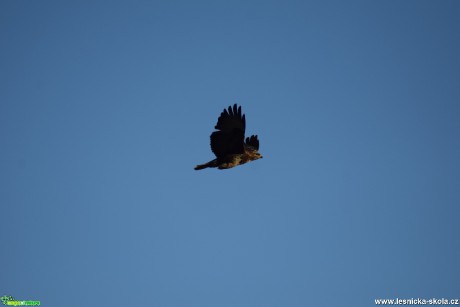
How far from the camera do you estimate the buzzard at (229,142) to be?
22906 mm

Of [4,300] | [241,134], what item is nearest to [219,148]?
[241,134]

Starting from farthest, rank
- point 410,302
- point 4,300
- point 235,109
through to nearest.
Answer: point 4,300
point 410,302
point 235,109

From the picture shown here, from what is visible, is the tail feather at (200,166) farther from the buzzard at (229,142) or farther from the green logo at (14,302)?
the green logo at (14,302)

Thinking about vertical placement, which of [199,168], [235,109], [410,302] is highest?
[235,109]

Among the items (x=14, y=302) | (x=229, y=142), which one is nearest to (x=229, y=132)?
(x=229, y=142)

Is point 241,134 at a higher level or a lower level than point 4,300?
higher

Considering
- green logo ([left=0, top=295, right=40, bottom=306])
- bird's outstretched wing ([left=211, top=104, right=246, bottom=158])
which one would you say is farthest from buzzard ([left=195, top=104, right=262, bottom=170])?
green logo ([left=0, top=295, right=40, bottom=306])

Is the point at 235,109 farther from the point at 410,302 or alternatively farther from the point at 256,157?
the point at 410,302

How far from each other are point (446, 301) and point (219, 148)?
37.8ft

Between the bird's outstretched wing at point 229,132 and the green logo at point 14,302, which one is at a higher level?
the bird's outstretched wing at point 229,132

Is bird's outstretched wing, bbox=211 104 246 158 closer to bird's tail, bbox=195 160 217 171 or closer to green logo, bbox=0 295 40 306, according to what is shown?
bird's tail, bbox=195 160 217 171

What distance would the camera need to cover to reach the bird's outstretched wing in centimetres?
2289

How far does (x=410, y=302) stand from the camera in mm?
25062

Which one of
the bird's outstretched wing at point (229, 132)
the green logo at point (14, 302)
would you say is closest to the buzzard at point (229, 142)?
the bird's outstretched wing at point (229, 132)
